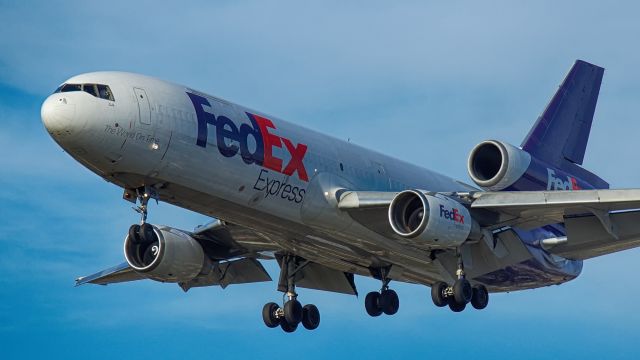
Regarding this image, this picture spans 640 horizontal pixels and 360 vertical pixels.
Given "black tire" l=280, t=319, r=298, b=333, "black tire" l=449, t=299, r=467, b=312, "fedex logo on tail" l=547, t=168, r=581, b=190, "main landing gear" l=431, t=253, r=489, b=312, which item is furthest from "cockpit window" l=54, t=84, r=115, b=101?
"fedex logo on tail" l=547, t=168, r=581, b=190

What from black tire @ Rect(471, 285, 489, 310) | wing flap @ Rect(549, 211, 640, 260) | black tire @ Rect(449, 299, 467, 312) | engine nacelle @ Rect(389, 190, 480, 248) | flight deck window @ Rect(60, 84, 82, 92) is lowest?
black tire @ Rect(449, 299, 467, 312)

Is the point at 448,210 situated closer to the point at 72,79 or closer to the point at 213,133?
the point at 213,133

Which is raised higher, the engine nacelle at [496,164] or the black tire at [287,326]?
the engine nacelle at [496,164]

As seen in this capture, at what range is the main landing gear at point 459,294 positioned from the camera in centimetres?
3875

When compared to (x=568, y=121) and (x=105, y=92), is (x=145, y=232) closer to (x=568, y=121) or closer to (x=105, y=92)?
(x=105, y=92)

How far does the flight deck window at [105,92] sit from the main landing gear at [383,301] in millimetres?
12769

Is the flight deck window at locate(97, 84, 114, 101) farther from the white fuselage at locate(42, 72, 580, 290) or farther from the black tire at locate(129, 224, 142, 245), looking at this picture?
the black tire at locate(129, 224, 142, 245)

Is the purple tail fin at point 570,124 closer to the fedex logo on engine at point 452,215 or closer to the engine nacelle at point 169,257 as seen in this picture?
the fedex logo on engine at point 452,215

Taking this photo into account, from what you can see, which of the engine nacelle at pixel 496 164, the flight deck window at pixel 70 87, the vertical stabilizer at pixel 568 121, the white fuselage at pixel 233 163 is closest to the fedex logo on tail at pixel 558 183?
the engine nacelle at pixel 496 164

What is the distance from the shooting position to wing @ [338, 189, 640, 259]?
36.8 meters

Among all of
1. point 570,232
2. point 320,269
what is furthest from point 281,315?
point 570,232

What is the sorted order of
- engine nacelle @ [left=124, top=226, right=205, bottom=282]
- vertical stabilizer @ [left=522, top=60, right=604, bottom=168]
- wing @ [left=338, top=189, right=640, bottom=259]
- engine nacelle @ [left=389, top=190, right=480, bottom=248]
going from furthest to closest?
vertical stabilizer @ [left=522, top=60, right=604, bottom=168], engine nacelle @ [left=124, top=226, right=205, bottom=282], wing @ [left=338, top=189, right=640, bottom=259], engine nacelle @ [left=389, top=190, right=480, bottom=248]

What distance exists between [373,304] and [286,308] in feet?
10.2

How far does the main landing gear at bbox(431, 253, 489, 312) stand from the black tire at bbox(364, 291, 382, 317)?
3189mm
